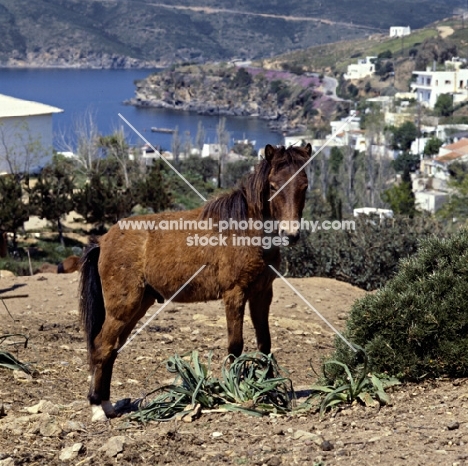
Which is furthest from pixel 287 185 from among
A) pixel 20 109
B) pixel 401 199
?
pixel 401 199

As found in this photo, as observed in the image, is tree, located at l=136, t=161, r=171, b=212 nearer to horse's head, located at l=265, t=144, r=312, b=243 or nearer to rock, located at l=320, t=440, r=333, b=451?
horse's head, located at l=265, t=144, r=312, b=243

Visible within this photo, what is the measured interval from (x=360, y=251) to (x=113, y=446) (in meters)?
9.63

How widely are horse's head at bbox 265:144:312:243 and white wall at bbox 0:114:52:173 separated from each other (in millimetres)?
34058

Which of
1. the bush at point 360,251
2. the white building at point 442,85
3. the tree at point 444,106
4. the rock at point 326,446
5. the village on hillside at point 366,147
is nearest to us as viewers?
the rock at point 326,446

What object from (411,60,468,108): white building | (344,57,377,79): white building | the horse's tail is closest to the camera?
the horse's tail

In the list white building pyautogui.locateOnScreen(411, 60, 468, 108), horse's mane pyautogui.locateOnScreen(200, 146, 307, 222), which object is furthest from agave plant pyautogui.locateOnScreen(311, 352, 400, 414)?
white building pyautogui.locateOnScreen(411, 60, 468, 108)

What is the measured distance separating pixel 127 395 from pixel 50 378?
2.48 ft

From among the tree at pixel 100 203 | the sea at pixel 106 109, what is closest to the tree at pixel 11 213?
the tree at pixel 100 203

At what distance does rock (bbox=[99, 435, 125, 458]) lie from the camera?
5.03 metres

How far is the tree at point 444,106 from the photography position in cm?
11174

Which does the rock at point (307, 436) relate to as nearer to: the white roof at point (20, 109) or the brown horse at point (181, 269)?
the brown horse at point (181, 269)

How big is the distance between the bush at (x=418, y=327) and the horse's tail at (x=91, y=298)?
177 cm

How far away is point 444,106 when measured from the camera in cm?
11231

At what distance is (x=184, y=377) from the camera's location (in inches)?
231
